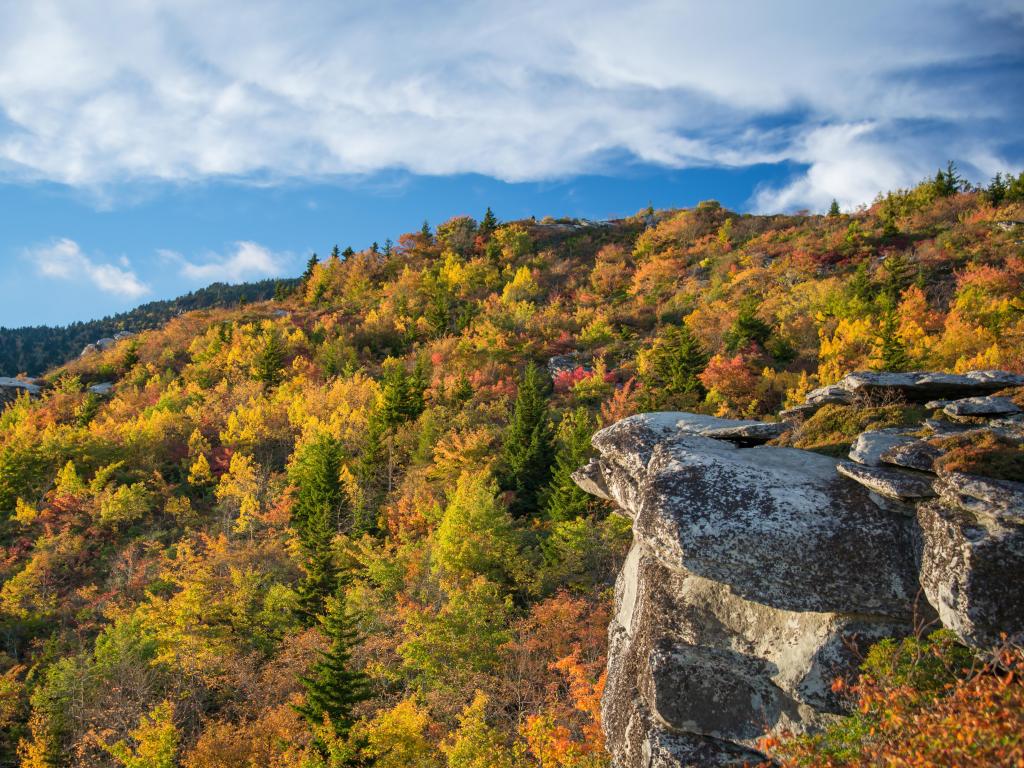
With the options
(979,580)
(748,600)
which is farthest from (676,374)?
(979,580)

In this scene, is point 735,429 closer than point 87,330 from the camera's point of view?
Yes

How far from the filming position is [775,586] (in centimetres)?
1055

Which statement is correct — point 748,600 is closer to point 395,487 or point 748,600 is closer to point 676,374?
point 676,374

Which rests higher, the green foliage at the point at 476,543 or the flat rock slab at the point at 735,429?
the flat rock slab at the point at 735,429

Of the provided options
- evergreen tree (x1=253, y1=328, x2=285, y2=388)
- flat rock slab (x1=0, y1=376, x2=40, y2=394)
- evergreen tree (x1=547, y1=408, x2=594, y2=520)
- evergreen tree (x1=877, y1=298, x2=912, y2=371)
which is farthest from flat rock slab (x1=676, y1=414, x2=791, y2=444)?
flat rock slab (x1=0, y1=376, x2=40, y2=394)

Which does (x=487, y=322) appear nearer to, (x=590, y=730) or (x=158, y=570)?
(x=158, y=570)

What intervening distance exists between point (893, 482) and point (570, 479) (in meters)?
19.6

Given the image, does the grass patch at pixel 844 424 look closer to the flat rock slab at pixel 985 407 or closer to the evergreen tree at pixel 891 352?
the flat rock slab at pixel 985 407

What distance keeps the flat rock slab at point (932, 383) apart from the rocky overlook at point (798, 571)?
1330mm

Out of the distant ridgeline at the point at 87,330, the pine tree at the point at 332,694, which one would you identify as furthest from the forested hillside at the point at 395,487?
the distant ridgeline at the point at 87,330

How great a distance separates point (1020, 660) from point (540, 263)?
260 feet

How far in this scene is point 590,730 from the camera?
16.6m

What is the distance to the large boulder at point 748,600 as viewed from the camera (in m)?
10.4

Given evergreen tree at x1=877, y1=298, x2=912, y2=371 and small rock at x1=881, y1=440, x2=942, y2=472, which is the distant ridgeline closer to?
evergreen tree at x1=877, y1=298, x2=912, y2=371
